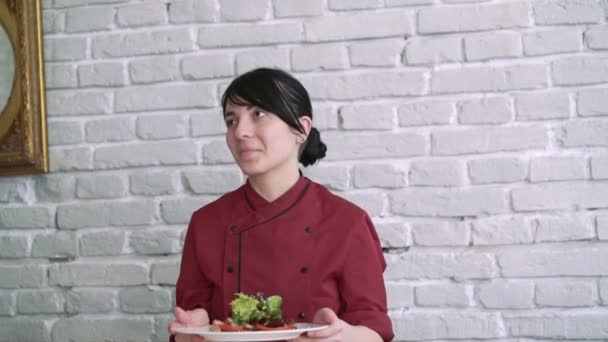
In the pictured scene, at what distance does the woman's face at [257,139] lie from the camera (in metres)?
1.53

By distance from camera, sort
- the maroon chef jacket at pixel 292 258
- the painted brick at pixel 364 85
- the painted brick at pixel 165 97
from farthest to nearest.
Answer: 1. the painted brick at pixel 165 97
2. the painted brick at pixel 364 85
3. the maroon chef jacket at pixel 292 258

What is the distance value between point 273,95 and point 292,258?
0.33 meters

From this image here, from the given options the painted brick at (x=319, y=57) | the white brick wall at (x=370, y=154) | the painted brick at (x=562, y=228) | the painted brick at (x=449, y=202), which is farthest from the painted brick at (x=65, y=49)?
the painted brick at (x=562, y=228)

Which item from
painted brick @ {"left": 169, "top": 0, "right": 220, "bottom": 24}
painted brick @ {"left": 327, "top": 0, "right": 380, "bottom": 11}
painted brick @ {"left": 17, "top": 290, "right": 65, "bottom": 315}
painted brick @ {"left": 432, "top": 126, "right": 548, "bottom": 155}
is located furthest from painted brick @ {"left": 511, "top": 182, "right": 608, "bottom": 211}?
painted brick @ {"left": 17, "top": 290, "right": 65, "bottom": 315}

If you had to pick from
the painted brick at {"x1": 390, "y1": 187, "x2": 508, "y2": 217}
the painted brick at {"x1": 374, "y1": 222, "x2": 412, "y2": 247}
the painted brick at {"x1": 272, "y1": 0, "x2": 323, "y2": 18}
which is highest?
the painted brick at {"x1": 272, "y1": 0, "x2": 323, "y2": 18}

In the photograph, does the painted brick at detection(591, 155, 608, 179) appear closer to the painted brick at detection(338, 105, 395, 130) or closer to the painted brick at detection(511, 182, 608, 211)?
the painted brick at detection(511, 182, 608, 211)

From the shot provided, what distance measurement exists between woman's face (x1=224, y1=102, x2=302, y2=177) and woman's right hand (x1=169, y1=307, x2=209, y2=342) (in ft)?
0.97

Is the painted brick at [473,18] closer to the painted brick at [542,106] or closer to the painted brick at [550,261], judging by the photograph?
the painted brick at [542,106]

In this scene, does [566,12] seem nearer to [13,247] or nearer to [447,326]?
[447,326]

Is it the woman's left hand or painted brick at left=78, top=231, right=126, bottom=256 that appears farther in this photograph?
painted brick at left=78, top=231, right=126, bottom=256

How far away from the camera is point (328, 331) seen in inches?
51.9

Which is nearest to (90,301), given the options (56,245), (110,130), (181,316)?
(56,245)

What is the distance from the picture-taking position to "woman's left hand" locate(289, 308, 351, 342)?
132 centimetres

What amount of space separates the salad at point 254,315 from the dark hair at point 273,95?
39 cm
